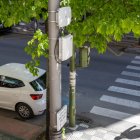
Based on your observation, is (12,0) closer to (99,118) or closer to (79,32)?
(79,32)

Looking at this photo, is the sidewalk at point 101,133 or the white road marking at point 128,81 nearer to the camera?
the sidewalk at point 101,133

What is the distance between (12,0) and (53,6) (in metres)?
2.48

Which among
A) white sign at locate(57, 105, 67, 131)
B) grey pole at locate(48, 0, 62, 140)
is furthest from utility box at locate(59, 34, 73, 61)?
white sign at locate(57, 105, 67, 131)

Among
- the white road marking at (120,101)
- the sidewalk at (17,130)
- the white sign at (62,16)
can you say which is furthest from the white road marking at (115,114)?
the white sign at (62,16)

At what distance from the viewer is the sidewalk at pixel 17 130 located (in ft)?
33.7

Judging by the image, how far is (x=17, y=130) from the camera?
1067 centimetres

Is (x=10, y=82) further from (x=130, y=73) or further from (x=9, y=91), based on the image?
(x=130, y=73)

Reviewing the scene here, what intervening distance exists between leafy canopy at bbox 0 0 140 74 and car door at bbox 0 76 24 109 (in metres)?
3.66

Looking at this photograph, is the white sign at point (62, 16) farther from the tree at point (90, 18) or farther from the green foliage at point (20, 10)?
the green foliage at point (20, 10)

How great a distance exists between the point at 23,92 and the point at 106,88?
14.4 feet

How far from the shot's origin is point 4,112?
40.4ft

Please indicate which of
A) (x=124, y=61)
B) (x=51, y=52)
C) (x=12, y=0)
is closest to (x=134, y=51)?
(x=124, y=61)

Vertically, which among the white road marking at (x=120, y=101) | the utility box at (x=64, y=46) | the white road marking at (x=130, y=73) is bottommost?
the white road marking at (x=120, y=101)

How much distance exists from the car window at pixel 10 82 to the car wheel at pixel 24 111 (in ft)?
2.37
